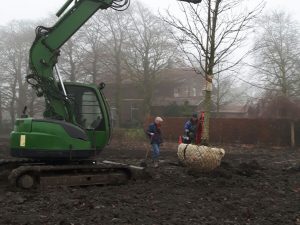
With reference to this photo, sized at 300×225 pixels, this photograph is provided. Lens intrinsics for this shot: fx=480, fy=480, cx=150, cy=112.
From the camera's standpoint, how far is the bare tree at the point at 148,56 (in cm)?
4147

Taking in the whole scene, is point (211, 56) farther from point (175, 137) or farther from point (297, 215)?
point (175, 137)

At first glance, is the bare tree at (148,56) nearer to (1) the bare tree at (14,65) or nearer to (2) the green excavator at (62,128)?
(1) the bare tree at (14,65)

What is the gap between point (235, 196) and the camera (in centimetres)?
967

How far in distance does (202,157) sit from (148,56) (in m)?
30.1

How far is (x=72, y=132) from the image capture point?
35.1 feet

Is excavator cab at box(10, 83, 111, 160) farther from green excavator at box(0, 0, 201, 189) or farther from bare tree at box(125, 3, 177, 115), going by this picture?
A: bare tree at box(125, 3, 177, 115)

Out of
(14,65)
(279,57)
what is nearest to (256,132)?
(279,57)

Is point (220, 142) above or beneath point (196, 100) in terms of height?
beneath

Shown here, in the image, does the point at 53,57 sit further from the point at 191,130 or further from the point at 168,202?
the point at 191,130

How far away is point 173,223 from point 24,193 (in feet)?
12.3

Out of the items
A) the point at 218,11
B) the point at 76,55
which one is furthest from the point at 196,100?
the point at 218,11

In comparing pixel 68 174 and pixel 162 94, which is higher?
pixel 162 94

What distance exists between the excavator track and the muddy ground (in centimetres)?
28

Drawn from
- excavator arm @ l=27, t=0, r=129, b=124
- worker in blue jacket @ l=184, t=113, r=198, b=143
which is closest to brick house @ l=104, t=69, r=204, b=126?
worker in blue jacket @ l=184, t=113, r=198, b=143
